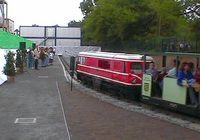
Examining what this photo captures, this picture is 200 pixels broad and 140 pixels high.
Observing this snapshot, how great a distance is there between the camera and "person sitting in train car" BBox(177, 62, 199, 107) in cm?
1140

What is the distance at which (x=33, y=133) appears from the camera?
9117 mm

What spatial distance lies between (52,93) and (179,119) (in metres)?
7.20

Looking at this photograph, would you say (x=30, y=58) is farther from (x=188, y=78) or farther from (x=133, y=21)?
(x=188, y=78)

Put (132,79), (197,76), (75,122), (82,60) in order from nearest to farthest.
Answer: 1. (75,122)
2. (197,76)
3. (132,79)
4. (82,60)

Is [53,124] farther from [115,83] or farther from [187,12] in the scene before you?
[187,12]

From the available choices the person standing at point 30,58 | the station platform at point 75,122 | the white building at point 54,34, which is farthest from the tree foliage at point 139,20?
the white building at point 54,34

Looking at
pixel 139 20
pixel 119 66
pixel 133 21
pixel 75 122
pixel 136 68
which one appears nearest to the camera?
pixel 75 122

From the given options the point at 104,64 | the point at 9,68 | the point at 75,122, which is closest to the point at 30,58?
the point at 9,68

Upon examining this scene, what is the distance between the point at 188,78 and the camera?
38.7ft

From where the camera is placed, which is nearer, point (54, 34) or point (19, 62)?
point (19, 62)

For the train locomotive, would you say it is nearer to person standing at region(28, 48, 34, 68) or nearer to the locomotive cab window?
the locomotive cab window

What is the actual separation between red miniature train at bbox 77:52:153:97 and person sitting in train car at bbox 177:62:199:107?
3.35 meters

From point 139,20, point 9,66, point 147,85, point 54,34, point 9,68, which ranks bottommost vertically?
point 147,85

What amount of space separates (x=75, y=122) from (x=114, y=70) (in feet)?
25.1
